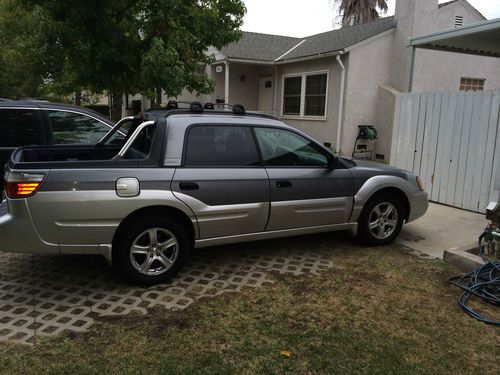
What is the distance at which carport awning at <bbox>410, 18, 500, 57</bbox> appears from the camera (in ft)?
22.8

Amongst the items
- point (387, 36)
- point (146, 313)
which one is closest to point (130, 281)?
point (146, 313)

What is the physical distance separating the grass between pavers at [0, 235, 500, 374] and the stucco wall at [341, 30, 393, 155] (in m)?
9.82

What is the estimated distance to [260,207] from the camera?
4543 mm

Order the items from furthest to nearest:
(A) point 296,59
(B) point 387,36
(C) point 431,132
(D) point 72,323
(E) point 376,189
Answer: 1. (A) point 296,59
2. (B) point 387,36
3. (C) point 431,132
4. (E) point 376,189
5. (D) point 72,323

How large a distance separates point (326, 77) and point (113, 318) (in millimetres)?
12269

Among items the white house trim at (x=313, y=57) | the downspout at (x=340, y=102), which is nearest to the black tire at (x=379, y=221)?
the downspout at (x=340, y=102)

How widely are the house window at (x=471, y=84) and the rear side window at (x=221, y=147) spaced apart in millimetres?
12492

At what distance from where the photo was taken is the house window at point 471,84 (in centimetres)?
1445

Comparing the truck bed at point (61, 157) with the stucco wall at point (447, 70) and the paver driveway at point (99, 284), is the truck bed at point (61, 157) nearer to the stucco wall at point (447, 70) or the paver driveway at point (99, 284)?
the paver driveway at point (99, 284)

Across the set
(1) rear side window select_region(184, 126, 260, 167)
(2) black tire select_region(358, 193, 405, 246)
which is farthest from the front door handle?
(2) black tire select_region(358, 193, 405, 246)

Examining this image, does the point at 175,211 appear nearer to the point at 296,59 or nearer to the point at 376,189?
the point at 376,189

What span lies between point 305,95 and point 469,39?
736 centimetres

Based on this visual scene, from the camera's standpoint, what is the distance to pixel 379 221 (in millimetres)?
5395

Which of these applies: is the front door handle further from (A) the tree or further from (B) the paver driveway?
(A) the tree
